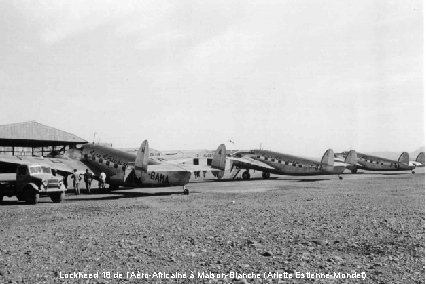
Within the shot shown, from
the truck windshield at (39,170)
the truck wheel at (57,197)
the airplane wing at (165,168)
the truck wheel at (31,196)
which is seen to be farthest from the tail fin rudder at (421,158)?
the truck wheel at (31,196)

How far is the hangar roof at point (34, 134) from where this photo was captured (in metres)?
38.8

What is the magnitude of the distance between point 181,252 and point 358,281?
152 inches

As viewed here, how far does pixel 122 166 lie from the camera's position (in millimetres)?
25609

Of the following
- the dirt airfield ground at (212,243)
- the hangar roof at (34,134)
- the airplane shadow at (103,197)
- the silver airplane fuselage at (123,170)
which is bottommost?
the airplane shadow at (103,197)

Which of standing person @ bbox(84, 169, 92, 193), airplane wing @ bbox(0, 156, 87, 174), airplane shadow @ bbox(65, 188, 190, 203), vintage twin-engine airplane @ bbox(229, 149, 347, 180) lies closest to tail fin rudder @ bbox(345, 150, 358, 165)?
vintage twin-engine airplane @ bbox(229, 149, 347, 180)

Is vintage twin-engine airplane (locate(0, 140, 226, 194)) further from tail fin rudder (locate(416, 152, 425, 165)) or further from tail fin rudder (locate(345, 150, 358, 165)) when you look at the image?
tail fin rudder (locate(416, 152, 425, 165))

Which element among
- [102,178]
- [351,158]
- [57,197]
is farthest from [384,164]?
[57,197]

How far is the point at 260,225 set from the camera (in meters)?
12.3

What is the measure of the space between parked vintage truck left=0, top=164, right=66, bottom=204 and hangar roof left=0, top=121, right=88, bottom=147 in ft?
69.4

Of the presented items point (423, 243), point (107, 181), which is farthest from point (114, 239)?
point (107, 181)

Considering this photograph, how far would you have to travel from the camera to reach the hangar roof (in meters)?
38.8

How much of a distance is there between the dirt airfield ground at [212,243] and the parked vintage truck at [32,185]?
2.15 m

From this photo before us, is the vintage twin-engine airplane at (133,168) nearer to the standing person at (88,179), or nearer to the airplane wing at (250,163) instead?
the standing person at (88,179)

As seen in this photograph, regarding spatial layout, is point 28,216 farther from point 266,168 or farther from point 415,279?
point 266,168
